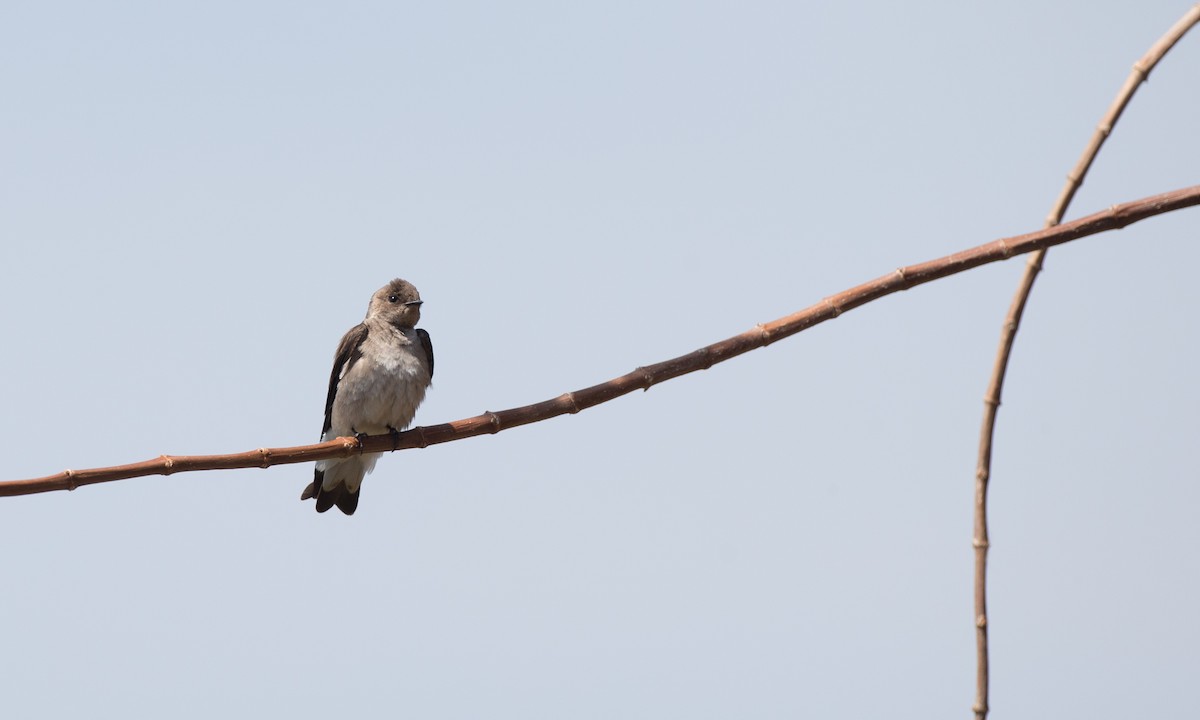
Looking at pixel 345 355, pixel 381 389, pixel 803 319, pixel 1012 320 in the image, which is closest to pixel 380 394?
pixel 381 389

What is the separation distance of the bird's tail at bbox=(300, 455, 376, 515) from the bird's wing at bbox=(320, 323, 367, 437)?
1.41 ft

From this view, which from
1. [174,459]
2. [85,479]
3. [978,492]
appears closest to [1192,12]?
[978,492]

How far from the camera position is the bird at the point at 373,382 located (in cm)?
884

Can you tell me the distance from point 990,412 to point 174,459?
2.92m

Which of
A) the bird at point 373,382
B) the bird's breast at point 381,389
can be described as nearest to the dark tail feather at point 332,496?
the bird at point 373,382

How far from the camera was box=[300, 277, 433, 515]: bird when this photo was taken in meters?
8.84

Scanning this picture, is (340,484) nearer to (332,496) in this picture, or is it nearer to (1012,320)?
(332,496)

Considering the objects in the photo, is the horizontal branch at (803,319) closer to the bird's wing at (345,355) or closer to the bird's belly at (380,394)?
the bird's belly at (380,394)

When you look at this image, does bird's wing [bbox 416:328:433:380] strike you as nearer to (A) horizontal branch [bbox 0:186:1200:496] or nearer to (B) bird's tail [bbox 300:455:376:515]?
(B) bird's tail [bbox 300:455:376:515]

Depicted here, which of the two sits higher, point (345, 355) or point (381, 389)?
point (345, 355)

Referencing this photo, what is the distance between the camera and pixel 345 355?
951 cm

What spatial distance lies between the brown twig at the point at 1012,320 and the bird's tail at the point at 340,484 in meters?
5.79

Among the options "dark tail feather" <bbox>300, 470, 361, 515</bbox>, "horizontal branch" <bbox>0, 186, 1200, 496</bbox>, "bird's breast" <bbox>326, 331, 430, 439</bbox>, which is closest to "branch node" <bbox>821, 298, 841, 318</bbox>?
"horizontal branch" <bbox>0, 186, 1200, 496</bbox>

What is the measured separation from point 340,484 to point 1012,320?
240 inches
